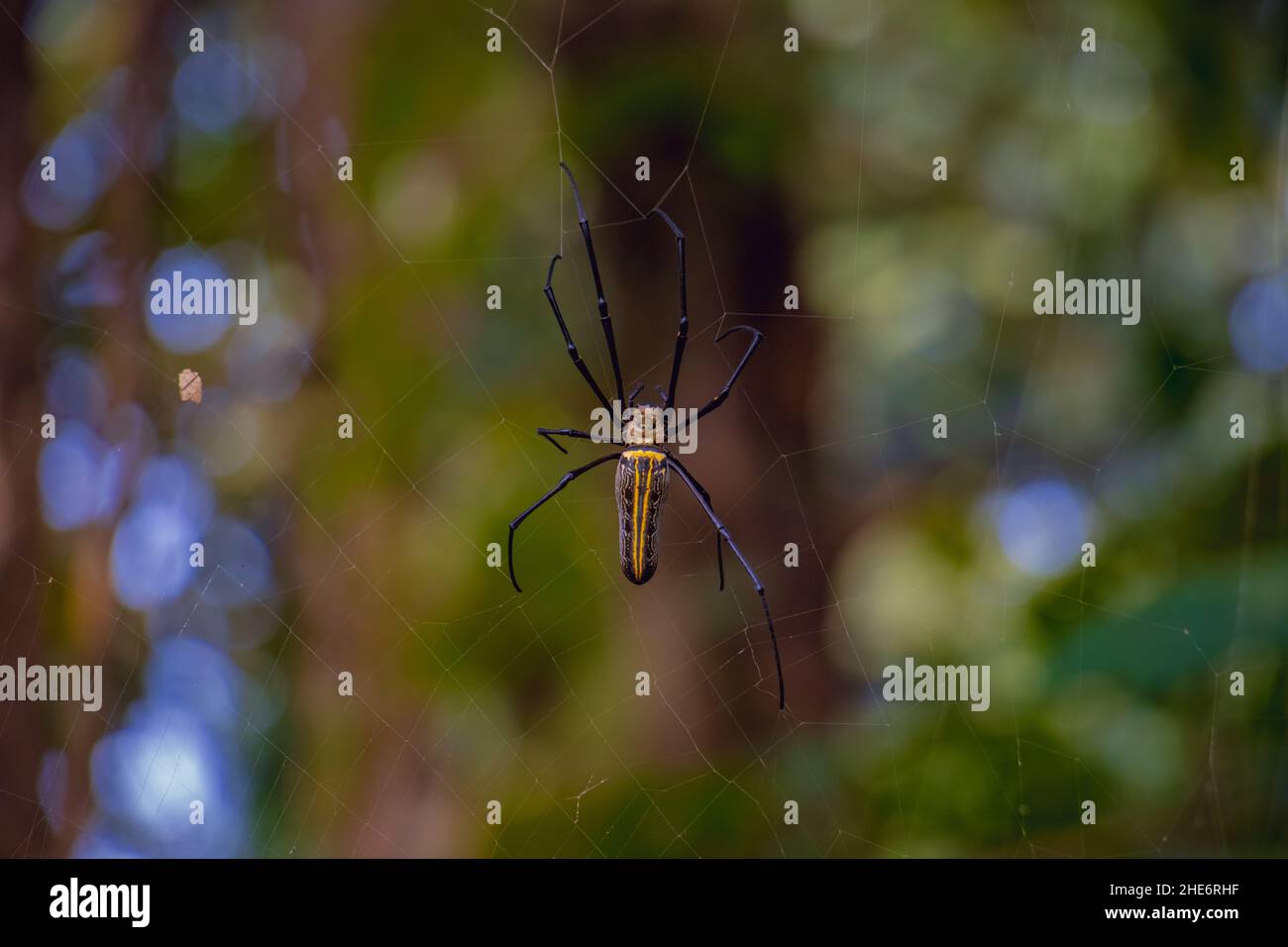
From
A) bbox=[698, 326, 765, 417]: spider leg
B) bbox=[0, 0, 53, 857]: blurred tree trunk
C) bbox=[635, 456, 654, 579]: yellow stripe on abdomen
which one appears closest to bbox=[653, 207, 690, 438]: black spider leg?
bbox=[698, 326, 765, 417]: spider leg

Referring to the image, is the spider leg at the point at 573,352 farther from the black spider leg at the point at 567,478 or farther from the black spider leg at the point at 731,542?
the black spider leg at the point at 731,542

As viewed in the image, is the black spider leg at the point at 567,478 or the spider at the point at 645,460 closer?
the spider at the point at 645,460

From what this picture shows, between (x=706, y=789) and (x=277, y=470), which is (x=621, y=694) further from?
(x=277, y=470)

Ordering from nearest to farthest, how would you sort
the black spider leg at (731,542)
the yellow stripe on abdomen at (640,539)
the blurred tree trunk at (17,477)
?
the yellow stripe on abdomen at (640,539) → the black spider leg at (731,542) → the blurred tree trunk at (17,477)

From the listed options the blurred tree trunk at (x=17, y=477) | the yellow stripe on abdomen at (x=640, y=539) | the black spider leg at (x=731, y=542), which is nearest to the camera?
the yellow stripe on abdomen at (x=640, y=539)

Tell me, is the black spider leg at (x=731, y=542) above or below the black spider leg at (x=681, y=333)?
below

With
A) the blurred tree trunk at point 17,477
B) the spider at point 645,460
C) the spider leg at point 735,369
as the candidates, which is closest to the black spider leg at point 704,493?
the spider at point 645,460

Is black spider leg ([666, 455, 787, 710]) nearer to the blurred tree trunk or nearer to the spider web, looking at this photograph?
the spider web
